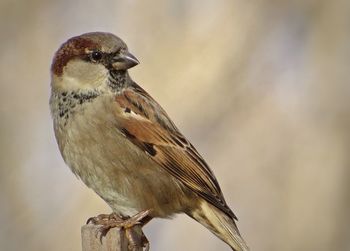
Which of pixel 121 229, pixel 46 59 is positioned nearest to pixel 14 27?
pixel 46 59

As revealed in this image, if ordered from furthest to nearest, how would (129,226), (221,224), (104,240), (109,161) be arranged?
(221,224) < (109,161) < (129,226) < (104,240)

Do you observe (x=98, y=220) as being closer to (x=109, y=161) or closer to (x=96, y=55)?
(x=109, y=161)

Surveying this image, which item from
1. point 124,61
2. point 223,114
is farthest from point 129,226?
point 223,114

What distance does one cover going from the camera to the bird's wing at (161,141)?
539cm

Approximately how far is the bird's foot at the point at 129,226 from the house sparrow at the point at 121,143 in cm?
16

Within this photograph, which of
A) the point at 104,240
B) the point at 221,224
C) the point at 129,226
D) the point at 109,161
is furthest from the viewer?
the point at 221,224

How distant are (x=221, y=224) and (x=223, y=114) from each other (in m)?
2.13

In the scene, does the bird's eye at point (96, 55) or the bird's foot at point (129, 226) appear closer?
the bird's foot at point (129, 226)

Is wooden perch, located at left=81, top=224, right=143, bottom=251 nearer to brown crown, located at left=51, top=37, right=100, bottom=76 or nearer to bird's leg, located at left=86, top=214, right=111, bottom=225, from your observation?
bird's leg, located at left=86, top=214, right=111, bottom=225

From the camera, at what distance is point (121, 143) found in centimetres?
535

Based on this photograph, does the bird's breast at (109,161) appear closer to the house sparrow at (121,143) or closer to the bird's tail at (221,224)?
the house sparrow at (121,143)

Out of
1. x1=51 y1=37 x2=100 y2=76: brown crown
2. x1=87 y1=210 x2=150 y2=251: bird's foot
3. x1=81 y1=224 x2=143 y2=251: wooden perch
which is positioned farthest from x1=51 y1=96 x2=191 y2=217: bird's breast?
x1=81 y1=224 x2=143 y2=251: wooden perch

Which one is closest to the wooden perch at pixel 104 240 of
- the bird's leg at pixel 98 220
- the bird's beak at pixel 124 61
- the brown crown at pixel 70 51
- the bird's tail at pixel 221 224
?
the bird's leg at pixel 98 220

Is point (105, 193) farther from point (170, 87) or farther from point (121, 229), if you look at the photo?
point (170, 87)
